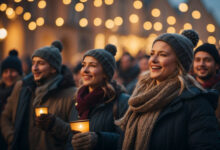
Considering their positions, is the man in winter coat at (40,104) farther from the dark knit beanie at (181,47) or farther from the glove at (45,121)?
the dark knit beanie at (181,47)

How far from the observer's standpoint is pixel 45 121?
3.59 m

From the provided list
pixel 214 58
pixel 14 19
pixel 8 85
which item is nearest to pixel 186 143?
pixel 214 58

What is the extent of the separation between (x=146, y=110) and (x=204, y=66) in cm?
189

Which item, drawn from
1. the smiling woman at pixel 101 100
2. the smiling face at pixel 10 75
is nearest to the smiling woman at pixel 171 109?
the smiling woman at pixel 101 100

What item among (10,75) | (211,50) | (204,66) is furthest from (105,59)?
(10,75)

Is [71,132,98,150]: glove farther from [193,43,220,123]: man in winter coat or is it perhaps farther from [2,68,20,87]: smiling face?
[2,68,20,87]: smiling face

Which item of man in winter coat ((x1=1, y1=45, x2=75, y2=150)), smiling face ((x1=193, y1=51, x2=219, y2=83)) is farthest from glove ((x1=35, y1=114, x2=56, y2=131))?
smiling face ((x1=193, y1=51, x2=219, y2=83))

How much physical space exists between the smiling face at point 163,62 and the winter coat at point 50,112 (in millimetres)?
1614

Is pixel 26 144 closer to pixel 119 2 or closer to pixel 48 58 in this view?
pixel 48 58

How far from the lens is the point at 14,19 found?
21.2m

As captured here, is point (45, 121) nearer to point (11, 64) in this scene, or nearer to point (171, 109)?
point (171, 109)

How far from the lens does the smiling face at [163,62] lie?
2729 millimetres

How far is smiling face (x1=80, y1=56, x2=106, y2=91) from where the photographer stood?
3.75 metres

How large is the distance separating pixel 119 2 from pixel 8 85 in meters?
28.2
